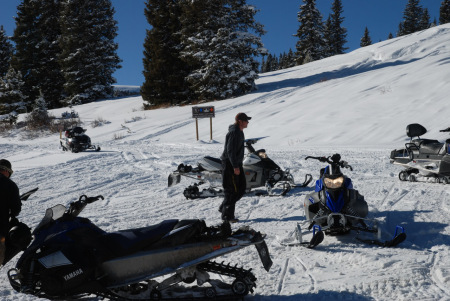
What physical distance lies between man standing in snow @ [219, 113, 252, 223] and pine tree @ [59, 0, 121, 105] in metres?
33.9

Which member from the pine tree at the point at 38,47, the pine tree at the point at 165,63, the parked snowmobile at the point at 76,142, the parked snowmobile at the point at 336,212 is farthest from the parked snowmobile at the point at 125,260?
the pine tree at the point at 38,47

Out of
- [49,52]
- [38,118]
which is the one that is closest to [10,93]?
[38,118]

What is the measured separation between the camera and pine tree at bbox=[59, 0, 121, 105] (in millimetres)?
34562

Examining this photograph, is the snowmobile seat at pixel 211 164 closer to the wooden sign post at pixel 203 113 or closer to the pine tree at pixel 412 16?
the wooden sign post at pixel 203 113

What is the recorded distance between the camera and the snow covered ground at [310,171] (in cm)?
332

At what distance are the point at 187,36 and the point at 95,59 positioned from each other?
13.2 m

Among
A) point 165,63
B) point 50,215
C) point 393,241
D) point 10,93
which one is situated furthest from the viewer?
point 10,93

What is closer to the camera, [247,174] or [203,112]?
[247,174]

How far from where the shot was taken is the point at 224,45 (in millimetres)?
23984

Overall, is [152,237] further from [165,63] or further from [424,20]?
[424,20]

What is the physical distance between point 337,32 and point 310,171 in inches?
1952

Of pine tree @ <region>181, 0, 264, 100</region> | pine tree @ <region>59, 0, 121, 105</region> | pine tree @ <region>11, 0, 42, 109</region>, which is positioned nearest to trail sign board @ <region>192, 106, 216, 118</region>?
pine tree @ <region>181, 0, 264, 100</region>

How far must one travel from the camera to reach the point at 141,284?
2.97m

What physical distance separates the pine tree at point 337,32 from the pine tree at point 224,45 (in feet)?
101
